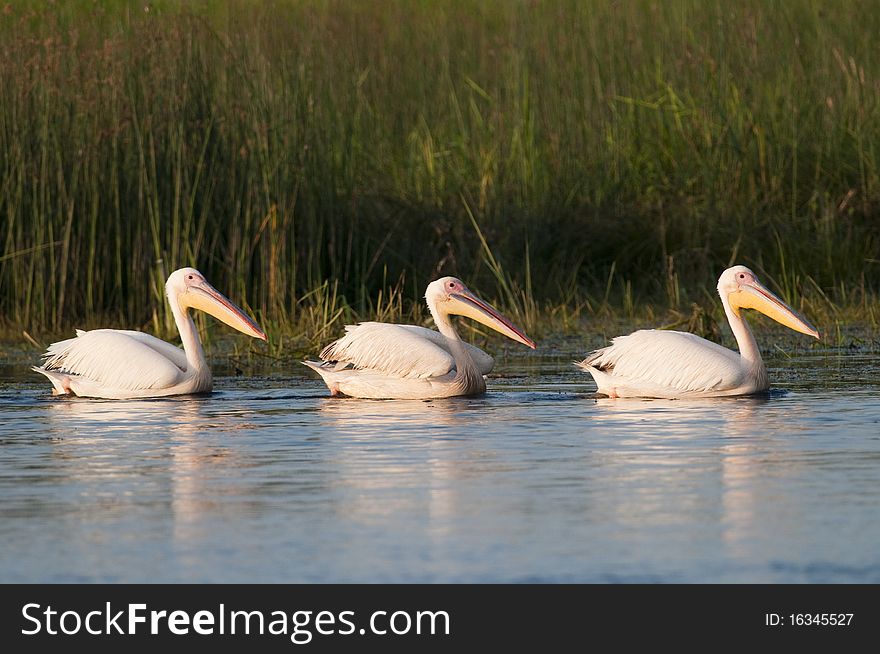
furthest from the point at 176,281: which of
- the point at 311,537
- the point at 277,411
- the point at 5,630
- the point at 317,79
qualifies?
the point at 5,630

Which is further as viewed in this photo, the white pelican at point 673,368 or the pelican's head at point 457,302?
the pelican's head at point 457,302

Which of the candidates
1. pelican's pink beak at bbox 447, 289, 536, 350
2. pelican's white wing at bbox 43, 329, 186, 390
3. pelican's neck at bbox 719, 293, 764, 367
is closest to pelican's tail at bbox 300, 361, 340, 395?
pelican's white wing at bbox 43, 329, 186, 390

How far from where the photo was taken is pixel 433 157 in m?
14.3

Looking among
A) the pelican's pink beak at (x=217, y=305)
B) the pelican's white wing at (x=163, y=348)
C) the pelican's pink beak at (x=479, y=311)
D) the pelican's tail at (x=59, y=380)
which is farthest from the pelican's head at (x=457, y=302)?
the pelican's tail at (x=59, y=380)

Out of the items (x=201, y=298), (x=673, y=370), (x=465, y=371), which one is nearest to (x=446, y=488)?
(x=673, y=370)

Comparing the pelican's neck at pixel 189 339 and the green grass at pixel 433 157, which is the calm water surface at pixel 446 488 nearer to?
the pelican's neck at pixel 189 339

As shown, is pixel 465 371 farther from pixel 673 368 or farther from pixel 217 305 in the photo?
pixel 217 305

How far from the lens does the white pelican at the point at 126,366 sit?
31.9 ft

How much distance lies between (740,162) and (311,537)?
9111 millimetres

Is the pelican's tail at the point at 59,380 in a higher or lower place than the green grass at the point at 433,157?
lower

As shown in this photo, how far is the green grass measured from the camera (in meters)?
12.2

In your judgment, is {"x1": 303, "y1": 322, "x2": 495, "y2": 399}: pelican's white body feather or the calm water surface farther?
{"x1": 303, "y1": 322, "x2": 495, "y2": 399}: pelican's white body feather

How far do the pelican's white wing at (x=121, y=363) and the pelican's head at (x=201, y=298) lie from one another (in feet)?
1.43

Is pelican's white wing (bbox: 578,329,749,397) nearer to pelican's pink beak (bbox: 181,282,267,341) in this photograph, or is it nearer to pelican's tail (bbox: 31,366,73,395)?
pelican's pink beak (bbox: 181,282,267,341)
